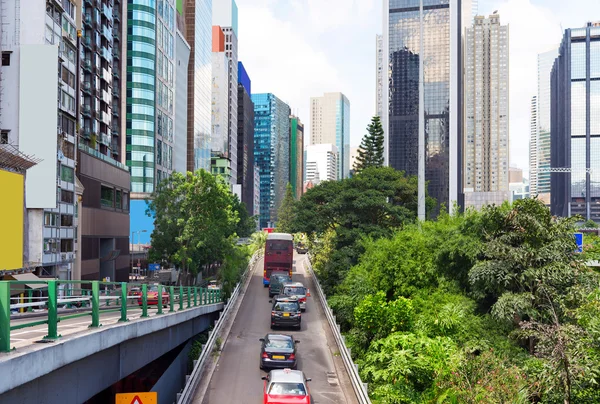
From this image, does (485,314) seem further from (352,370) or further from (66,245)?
(66,245)

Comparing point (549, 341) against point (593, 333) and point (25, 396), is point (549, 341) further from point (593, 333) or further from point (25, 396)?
point (25, 396)

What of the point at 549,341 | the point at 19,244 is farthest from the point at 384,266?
the point at 19,244

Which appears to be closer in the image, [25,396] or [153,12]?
[25,396]

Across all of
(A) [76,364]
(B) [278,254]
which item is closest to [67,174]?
(B) [278,254]

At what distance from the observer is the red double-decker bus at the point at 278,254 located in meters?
50.1

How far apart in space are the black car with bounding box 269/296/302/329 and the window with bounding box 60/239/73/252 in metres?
21.6

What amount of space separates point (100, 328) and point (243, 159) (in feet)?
609

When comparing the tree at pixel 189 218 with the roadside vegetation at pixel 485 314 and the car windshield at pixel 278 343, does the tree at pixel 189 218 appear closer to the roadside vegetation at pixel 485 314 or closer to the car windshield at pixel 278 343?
the roadside vegetation at pixel 485 314

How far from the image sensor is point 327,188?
5516 cm

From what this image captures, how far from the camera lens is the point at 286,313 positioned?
31281 millimetres

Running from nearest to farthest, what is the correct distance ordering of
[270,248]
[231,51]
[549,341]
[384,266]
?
[549,341], [384,266], [270,248], [231,51]

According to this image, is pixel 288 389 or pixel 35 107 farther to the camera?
pixel 35 107

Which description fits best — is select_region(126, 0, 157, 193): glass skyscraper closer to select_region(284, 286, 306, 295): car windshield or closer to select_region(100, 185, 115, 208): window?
select_region(100, 185, 115, 208): window

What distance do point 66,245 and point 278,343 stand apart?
28.5 meters
